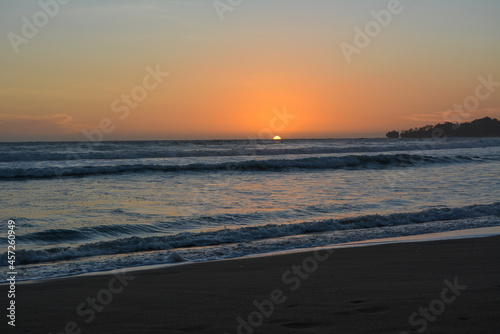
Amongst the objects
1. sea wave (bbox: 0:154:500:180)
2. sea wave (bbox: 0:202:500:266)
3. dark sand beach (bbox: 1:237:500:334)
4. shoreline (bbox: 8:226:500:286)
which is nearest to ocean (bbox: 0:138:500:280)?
sea wave (bbox: 0:202:500:266)

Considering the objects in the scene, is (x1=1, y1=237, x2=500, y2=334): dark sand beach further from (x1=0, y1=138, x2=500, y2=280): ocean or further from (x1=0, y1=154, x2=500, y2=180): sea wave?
(x1=0, y1=154, x2=500, y2=180): sea wave

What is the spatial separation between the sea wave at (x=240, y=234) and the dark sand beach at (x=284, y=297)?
1.95 meters

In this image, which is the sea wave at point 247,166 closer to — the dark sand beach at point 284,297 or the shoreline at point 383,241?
the shoreline at point 383,241

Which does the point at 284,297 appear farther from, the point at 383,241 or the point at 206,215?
the point at 206,215

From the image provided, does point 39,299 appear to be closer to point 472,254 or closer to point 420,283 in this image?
point 420,283

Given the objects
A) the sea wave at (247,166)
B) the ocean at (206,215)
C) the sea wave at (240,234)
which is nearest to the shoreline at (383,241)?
the ocean at (206,215)

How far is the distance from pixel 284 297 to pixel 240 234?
4838 mm

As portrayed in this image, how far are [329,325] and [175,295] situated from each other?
6.09ft

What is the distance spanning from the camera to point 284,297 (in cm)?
484

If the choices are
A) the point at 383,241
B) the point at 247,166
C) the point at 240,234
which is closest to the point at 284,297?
the point at 383,241

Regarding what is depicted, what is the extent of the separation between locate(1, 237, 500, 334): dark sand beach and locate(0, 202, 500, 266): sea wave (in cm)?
195

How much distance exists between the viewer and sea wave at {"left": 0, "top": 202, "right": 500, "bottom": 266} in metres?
8.02

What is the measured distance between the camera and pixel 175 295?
16.7 feet

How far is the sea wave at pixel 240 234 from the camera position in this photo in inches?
316
